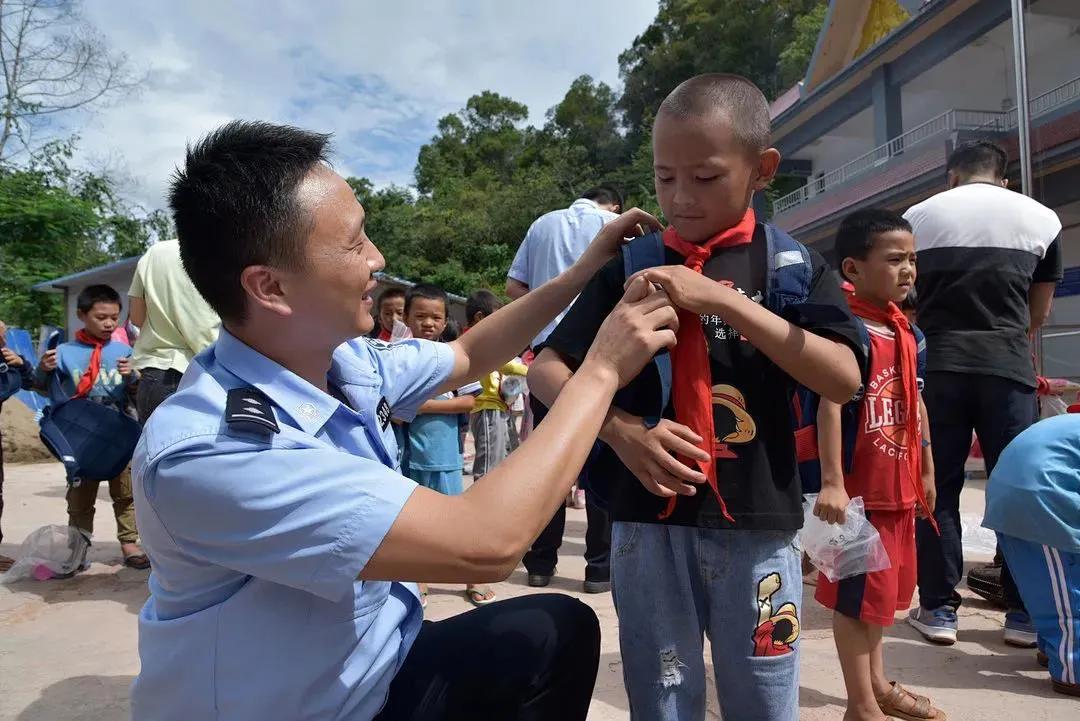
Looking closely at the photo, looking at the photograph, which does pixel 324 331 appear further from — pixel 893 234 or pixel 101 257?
pixel 101 257

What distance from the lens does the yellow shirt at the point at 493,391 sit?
4.66 metres

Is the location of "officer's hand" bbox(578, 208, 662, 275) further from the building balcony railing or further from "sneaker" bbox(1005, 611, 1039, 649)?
the building balcony railing

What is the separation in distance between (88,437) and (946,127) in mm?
12167

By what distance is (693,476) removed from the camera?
139cm

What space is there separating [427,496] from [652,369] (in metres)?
0.57

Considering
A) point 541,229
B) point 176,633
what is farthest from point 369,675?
point 541,229

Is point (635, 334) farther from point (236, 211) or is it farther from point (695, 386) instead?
point (236, 211)

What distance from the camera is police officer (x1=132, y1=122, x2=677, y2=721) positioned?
3.79 ft

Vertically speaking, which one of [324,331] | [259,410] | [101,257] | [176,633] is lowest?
[176,633]

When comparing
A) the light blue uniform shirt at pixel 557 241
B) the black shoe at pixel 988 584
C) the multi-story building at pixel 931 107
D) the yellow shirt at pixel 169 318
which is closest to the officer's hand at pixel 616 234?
the light blue uniform shirt at pixel 557 241

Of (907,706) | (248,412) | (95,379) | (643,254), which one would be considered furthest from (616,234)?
(95,379)

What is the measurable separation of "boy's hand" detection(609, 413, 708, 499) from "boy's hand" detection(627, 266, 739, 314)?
227 mm

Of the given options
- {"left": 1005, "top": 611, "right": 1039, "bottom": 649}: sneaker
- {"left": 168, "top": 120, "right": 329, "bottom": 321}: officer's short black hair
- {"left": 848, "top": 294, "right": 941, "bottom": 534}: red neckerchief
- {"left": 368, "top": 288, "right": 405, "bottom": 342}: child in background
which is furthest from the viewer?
{"left": 368, "top": 288, "right": 405, "bottom": 342}: child in background

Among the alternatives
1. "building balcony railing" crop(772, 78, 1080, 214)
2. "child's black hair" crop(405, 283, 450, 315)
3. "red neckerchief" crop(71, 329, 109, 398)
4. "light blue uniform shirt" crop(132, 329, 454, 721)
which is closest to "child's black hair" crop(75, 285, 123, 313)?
"red neckerchief" crop(71, 329, 109, 398)
